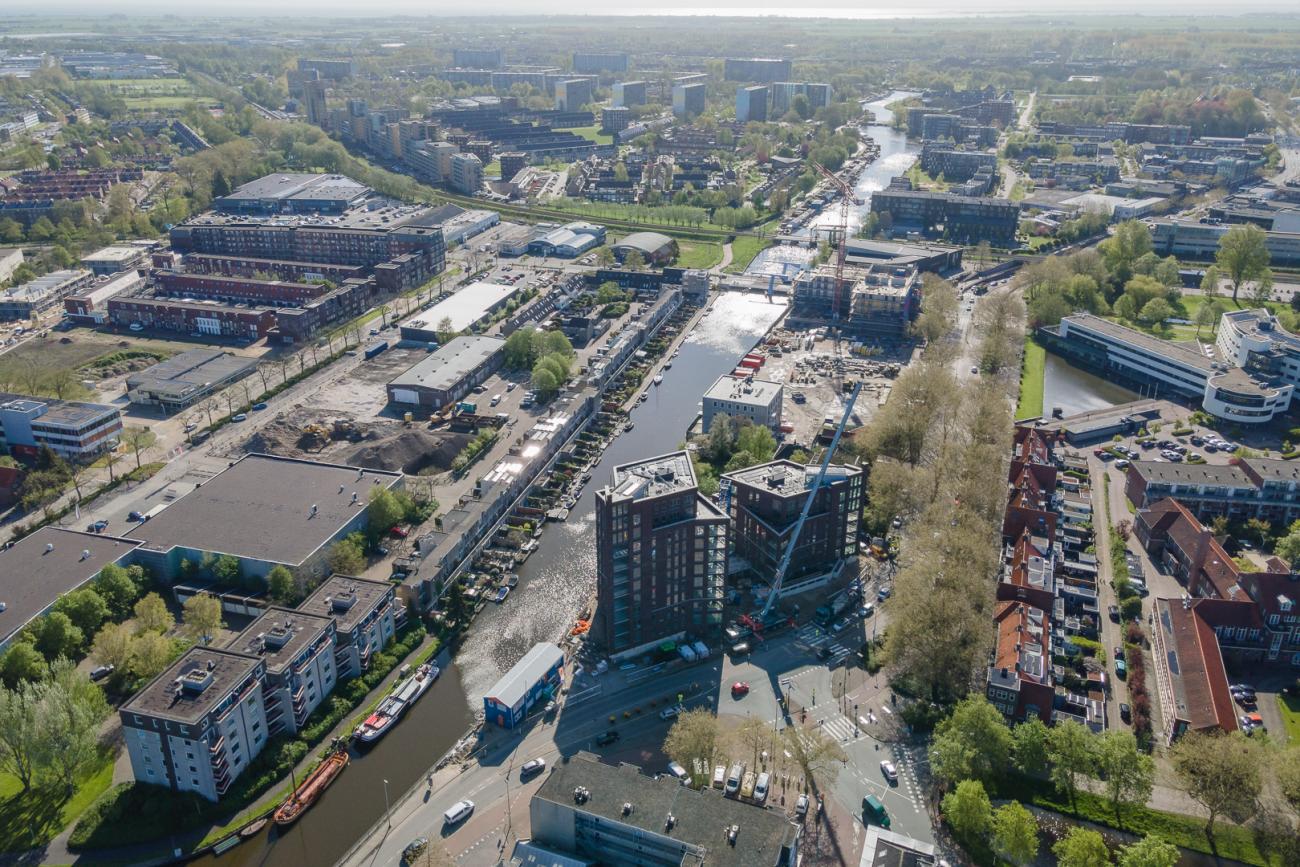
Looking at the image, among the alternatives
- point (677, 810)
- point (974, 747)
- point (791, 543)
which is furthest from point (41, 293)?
point (974, 747)

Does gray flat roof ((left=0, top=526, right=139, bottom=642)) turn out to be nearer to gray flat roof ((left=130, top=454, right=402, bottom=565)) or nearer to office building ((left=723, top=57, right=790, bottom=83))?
gray flat roof ((left=130, top=454, right=402, bottom=565))

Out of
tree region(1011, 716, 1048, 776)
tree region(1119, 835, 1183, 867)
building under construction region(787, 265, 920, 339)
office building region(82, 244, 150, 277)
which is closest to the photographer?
tree region(1119, 835, 1183, 867)

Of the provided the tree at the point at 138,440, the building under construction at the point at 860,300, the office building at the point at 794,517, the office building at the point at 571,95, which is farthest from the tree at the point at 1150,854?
the office building at the point at 571,95

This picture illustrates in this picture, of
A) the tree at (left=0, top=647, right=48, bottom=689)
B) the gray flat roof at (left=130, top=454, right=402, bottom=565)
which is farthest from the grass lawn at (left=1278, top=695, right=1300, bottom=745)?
the tree at (left=0, top=647, right=48, bottom=689)

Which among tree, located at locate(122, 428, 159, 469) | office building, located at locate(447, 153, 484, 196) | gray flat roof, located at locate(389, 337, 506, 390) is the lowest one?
tree, located at locate(122, 428, 159, 469)

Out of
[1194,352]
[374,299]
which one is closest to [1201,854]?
[1194,352]

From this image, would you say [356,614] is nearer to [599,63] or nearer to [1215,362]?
[1215,362]

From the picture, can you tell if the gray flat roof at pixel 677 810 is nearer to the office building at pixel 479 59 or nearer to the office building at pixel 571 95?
the office building at pixel 571 95
